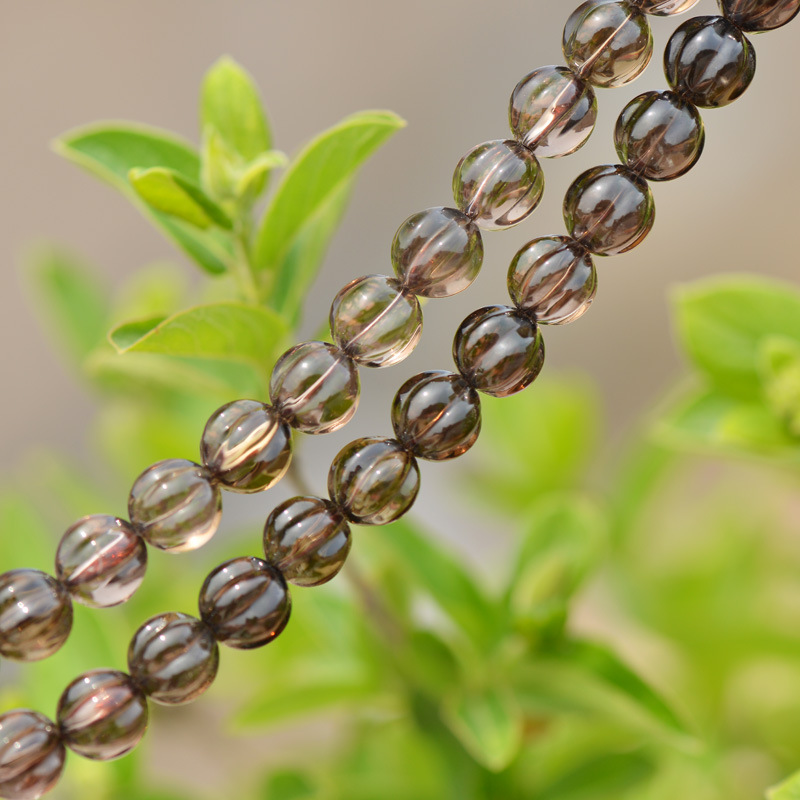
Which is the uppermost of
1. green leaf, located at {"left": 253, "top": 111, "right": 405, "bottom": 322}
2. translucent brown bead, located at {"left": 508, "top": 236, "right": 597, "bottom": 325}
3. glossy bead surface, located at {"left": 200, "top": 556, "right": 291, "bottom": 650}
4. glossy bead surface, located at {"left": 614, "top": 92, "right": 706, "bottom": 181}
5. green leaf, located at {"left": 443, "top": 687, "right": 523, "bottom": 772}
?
green leaf, located at {"left": 253, "top": 111, "right": 405, "bottom": 322}

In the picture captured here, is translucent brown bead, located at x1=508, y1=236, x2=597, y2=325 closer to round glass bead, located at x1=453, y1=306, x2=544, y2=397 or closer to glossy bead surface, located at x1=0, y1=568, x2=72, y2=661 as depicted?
round glass bead, located at x1=453, y1=306, x2=544, y2=397

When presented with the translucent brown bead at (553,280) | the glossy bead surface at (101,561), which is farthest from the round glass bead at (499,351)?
the glossy bead surface at (101,561)

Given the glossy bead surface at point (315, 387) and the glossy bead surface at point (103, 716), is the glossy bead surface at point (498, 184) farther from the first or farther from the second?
the glossy bead surface at point (103, 716)

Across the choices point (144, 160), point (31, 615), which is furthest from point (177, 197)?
point (31, 615)

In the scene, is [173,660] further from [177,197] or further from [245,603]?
[177,197]

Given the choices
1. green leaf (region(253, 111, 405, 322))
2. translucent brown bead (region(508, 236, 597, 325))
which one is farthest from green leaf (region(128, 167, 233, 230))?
translucent brown bead (region(508, 236, 597, 325))

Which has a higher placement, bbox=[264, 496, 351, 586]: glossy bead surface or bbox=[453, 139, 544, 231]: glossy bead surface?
bbox=[453, 139, 544, 231]: glossy bead surface
